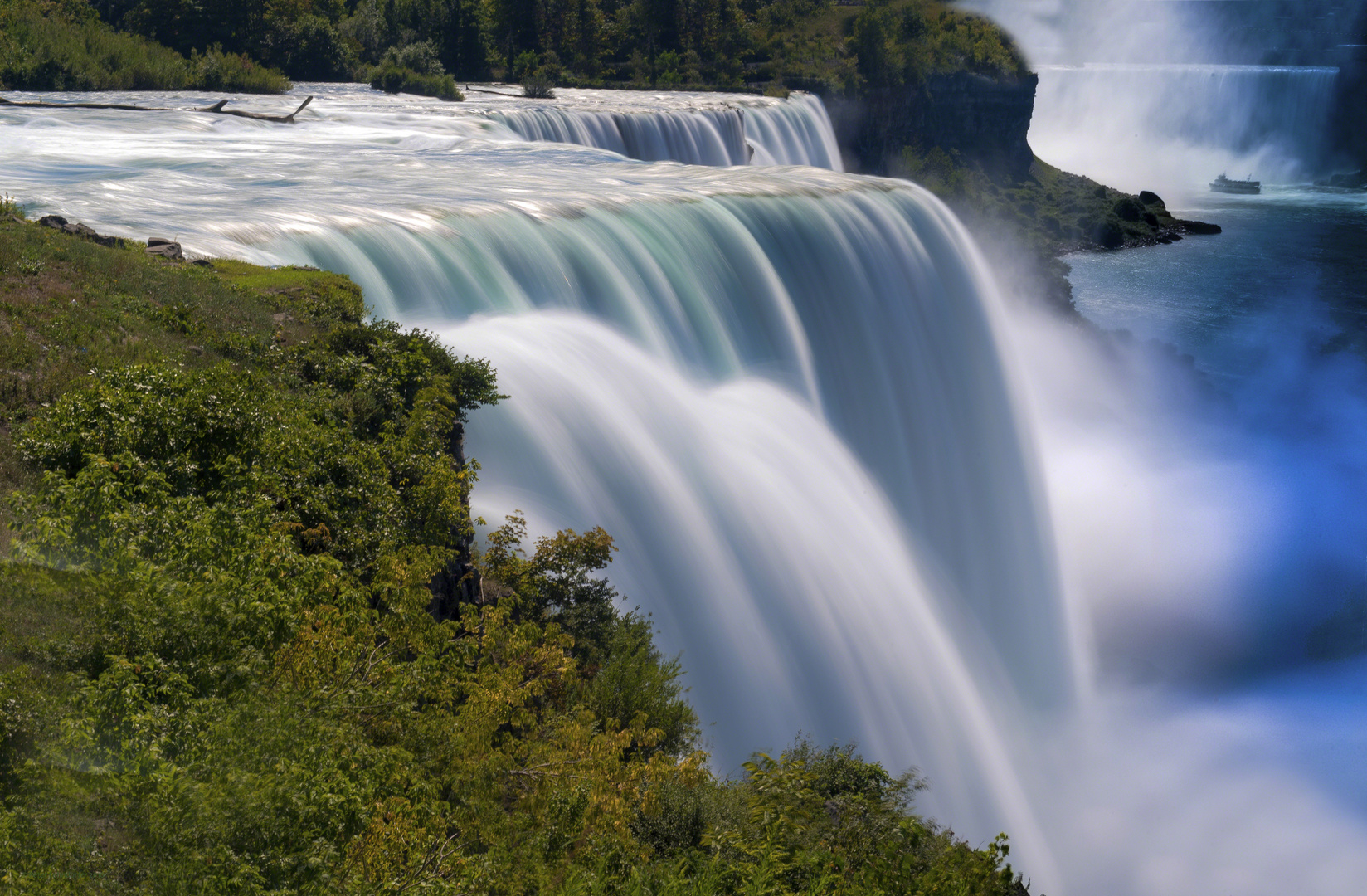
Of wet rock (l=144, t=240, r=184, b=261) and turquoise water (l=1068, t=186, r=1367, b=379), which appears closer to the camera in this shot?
wet rock (l=144, t=240, r=184, b=261)

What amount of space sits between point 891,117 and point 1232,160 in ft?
159

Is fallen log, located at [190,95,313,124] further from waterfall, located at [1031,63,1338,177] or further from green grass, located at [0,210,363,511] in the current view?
waterfall, located at [1031,63,1338,177]

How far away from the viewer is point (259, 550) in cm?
803

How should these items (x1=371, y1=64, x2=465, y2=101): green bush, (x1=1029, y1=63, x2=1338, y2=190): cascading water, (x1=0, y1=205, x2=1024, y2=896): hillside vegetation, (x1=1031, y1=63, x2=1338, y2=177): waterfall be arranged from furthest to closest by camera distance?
(x1=1031, y1=63, x2=1338, y2=177): waterfall < (x1=1029, y1=63, x2=1338, y2=190): cascading water < (x1=371, y1=64, x2=465, y2=101): green bush < (x1=0, y1=205, x2=1024, y2=896): hillside vegetation

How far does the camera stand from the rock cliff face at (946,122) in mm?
71438

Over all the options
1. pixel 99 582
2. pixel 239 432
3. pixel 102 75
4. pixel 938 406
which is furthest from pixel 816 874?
pixel 102 75

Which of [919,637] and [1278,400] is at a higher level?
[1278,400]

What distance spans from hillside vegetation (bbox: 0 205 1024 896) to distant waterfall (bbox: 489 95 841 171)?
29454 mm

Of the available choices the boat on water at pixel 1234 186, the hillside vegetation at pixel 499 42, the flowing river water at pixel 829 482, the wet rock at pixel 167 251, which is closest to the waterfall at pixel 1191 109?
the boat on water at pixel 1234 186

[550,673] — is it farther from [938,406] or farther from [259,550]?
[938,406]

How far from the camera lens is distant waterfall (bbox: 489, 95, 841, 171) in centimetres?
4119

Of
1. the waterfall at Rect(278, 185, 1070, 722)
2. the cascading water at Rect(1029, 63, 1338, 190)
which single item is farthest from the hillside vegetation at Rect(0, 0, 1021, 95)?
the waterfall at Rect(278, 185, 1070, 722)

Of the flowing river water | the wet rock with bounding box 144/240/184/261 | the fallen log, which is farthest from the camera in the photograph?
the fallen log

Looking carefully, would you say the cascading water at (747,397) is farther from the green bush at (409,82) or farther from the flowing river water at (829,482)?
the green bush at (409,82)
